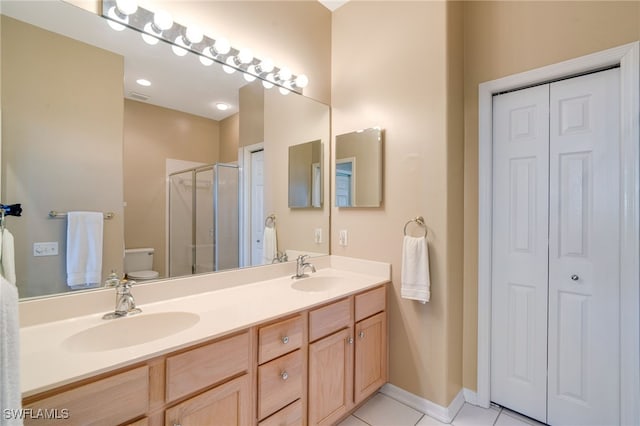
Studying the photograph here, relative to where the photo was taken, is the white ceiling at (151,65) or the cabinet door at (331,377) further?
the cabinet door at (331,377)

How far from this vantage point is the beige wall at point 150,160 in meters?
1.38

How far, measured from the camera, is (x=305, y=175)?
7.28ft

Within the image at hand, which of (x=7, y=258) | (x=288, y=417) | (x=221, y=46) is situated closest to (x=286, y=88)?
(x=221, y=46)

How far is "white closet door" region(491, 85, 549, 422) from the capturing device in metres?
1.71

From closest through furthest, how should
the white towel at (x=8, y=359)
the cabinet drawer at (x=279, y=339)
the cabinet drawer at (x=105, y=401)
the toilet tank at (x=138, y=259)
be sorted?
the white towel at (x=8, y=359)
the cabinet drawer at (x=105, y=401)
the cabinet drawer at (x=279, y=339)
the toilet tank at (x=138, y=259)

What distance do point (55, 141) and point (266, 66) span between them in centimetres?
122

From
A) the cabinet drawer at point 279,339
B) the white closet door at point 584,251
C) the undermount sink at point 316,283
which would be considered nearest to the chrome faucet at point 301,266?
the undermount sink at point 316,283

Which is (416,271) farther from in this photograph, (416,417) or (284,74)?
(284,74)

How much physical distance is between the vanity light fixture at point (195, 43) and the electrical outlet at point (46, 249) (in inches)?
39.9

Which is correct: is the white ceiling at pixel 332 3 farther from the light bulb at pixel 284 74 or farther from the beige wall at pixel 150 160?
the beige wall at pixel 150 160

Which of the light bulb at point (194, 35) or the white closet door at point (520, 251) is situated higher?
the light bulb at point (194, 35)

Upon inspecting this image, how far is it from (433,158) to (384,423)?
64.2 inches

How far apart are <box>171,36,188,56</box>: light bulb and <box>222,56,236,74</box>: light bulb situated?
→ 0.75ft

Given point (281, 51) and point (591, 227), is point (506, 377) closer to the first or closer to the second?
point (591, 227)
